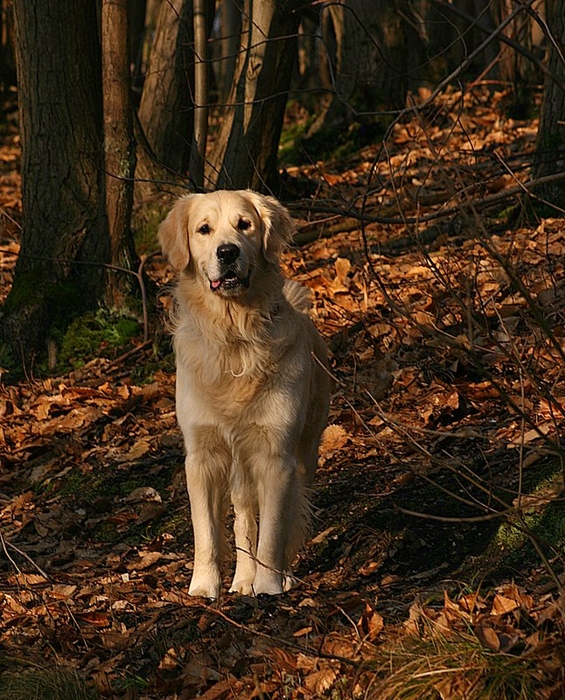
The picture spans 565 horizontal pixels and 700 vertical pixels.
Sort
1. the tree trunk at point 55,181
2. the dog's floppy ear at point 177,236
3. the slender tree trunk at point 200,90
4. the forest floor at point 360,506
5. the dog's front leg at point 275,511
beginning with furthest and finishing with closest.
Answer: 1. the slender tree trunk at point 200,90
2. the tree trunk at point 55,181
3. the dog's floppy ear at point 177,236
4. the dog's front leg at point 275,511
5. the forest floor at point 360,506

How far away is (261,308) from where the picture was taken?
5230mm

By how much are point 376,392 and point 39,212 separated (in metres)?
3.31

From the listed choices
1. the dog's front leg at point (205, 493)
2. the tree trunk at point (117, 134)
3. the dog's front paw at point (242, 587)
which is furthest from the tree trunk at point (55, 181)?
the dog's front paw at point (242, 587)

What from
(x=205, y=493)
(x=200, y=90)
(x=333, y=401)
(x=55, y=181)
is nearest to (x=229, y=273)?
(x=205, y=493)

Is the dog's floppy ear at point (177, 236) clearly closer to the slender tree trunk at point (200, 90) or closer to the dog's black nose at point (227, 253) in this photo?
the dog's black nose at point (227, 253)

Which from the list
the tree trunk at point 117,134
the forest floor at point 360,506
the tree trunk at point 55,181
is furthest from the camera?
the tree trunk at point 55,181

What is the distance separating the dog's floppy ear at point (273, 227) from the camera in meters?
5.26

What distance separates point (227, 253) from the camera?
4.97 m

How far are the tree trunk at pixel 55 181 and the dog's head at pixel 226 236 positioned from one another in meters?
3.04

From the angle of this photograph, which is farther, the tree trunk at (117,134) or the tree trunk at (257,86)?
the tree trunk at (257,86)

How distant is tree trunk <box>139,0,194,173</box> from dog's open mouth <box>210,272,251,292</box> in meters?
6.16

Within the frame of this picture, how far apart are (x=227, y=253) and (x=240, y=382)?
0.65 metres

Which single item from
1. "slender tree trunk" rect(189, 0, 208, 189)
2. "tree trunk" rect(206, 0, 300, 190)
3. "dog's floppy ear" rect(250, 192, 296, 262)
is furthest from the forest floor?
"slender tree trunk" rect(189, 0, 208, 189)

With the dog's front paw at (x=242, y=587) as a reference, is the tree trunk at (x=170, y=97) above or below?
above
